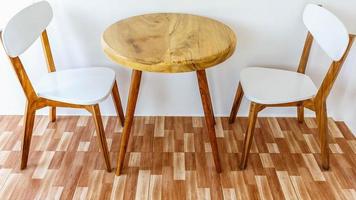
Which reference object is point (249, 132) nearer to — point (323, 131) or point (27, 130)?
point (323, 131)

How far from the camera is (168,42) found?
5.88 ft

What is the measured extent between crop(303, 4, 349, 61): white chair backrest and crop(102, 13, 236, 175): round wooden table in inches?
17.3

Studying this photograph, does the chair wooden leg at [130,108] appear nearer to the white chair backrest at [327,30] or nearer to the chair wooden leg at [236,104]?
the chair wooden leg at [236,104]

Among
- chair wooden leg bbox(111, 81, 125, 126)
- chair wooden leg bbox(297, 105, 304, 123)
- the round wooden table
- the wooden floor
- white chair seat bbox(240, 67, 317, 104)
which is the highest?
the round wooden table

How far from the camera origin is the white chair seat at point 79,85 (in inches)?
74.1

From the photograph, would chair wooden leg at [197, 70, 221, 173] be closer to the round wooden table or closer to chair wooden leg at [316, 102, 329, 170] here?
the round wooden table

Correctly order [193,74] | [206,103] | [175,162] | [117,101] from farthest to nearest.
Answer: [193,74]
[117,101]
[175,162]
[206,103]

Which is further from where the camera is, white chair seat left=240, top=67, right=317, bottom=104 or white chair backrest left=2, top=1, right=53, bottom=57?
white chair seat left=240, top=67, right=317, bottom=104

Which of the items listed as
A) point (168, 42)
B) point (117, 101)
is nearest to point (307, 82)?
point (168, 42)

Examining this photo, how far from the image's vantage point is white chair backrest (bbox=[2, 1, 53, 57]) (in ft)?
5.74

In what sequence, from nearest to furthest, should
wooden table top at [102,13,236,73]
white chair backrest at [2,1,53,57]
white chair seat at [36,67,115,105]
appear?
wooden table top at [102,13,236,73], white chair backrest at [2,1,53,57], white chair seat at [36,67,115,105]

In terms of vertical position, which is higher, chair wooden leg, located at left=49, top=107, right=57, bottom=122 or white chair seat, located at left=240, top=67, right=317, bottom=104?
white chair seat, located at left=240, top=67, right=317, bottom=104

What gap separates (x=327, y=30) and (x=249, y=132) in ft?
2.03

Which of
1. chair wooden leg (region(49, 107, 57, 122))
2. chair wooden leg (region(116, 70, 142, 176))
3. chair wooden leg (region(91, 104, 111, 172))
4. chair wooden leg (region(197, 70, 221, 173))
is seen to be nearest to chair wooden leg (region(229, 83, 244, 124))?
chair wooden leg (region(197, 70, 221, 173))
